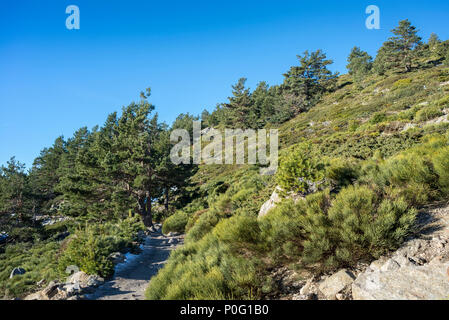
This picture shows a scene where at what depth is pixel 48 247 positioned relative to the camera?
62.3 feet

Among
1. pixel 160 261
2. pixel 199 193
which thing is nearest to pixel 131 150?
pixel 199 193

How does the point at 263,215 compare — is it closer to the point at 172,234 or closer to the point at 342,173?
the point at 342,173

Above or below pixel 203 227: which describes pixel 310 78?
above

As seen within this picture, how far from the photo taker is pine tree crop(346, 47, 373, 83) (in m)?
53.6

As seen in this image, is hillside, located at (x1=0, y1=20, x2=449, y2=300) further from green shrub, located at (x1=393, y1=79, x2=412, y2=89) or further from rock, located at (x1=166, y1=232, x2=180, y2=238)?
green shrub, located at (x1=393, y1=79, x2=412, y2=89)

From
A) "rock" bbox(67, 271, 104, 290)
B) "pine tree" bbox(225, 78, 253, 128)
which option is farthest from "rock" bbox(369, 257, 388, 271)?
"pine tree" bbox(225, 78, 253, 128)

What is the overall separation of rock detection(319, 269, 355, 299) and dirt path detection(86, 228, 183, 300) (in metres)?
4.38

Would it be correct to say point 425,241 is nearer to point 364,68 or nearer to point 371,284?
point 371,284

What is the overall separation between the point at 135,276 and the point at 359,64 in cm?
7956

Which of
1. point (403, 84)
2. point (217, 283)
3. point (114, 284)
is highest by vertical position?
point (403, 84)

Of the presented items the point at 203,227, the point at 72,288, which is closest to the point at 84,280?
the point at 72,288

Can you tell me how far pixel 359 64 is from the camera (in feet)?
216

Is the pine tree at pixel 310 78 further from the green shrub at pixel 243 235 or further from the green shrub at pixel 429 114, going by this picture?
the green shrub at pixel 243 235
